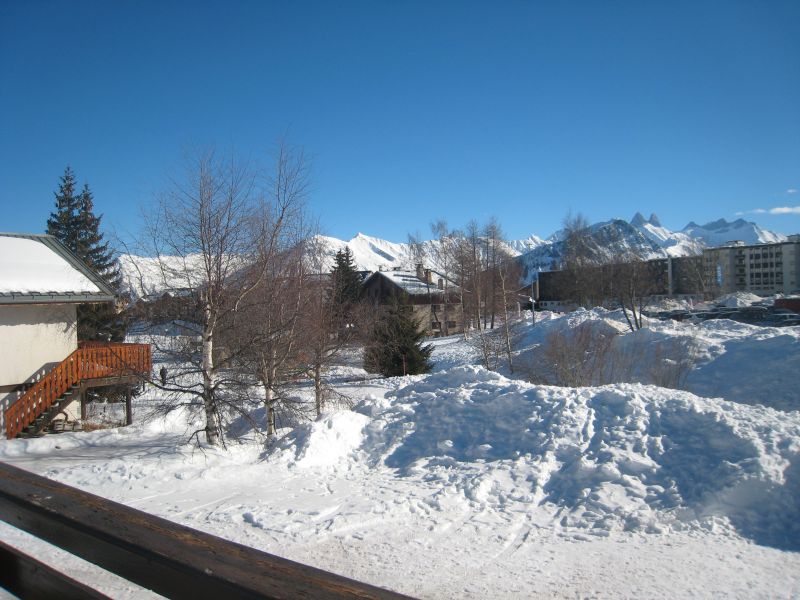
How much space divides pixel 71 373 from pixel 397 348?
1292 centimetres

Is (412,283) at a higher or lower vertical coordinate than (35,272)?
higher

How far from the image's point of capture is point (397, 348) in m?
25.4

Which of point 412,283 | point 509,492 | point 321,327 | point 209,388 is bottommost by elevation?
point 509,492

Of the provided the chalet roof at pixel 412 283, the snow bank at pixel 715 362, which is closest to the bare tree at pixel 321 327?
the snow bank at pixel 715 362

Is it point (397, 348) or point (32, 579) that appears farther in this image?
point (397, 348)

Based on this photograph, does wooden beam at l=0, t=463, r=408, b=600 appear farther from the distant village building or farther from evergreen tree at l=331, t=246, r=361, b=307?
the distant village building

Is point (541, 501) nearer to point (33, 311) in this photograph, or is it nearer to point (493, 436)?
point (493, 436)

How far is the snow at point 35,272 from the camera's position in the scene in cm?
1586

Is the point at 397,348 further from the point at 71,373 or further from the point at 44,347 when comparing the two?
the point at 44,347

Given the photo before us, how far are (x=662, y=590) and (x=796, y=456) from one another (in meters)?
3.41

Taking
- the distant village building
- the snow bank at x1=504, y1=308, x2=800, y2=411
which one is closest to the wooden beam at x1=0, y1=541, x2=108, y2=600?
the snow bank at x1=504, y1=308, x2=800, y2=411

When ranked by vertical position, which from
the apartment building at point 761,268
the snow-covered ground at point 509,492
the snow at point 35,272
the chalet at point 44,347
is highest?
the apartment building at point 761,268

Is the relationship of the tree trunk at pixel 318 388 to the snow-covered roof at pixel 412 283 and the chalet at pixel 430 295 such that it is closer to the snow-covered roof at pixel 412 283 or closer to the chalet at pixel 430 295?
the chalet at pixel 430 295

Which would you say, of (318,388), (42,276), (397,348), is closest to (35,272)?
(42,276)
